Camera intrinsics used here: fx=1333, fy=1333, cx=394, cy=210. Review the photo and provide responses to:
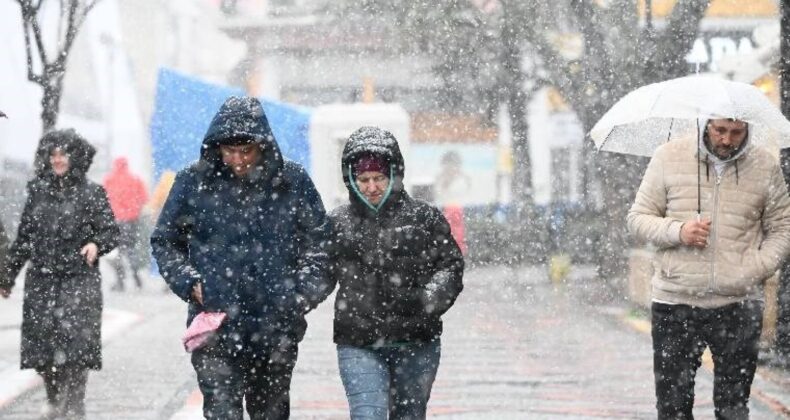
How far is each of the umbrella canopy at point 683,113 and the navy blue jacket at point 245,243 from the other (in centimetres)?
160

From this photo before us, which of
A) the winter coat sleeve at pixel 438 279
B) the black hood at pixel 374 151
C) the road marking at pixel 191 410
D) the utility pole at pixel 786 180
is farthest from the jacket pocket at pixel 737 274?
the utility pole at pixel 786 180

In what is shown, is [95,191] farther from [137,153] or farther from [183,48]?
[183,48]

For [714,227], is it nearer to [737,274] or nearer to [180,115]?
[737,274]

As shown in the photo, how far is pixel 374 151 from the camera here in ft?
15.9

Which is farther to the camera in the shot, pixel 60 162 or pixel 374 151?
pixel 60 162

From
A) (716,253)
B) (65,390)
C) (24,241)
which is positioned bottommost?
(65,390)

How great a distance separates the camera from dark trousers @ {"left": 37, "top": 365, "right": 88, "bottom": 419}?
23.9 feet

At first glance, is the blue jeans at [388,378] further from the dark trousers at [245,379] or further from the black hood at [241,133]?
the black hood at [241,133]

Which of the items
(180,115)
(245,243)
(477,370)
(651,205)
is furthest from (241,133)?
(180,115)

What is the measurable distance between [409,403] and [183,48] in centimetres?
5050

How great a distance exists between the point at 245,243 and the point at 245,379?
0.53 m

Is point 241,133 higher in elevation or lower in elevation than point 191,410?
higher

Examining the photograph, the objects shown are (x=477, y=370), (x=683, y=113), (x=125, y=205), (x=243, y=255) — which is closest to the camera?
(x=243, y=255)

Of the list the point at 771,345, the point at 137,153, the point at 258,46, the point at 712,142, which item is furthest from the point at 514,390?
the point at 137,153
